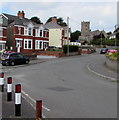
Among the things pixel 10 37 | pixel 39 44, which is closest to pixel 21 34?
pixel 10 37

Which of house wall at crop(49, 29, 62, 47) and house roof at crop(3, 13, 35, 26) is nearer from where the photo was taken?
house roof at crop(3, 13, 35, 26)

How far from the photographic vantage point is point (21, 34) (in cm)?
5347

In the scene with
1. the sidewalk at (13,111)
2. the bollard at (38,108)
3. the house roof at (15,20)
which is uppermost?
the house roof at (15,20)

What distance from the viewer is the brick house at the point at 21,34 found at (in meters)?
52.2

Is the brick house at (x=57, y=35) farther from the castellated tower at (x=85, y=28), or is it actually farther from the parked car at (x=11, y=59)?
the castellated tower at (x=85, y=28)

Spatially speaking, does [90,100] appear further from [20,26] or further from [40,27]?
[40,27]

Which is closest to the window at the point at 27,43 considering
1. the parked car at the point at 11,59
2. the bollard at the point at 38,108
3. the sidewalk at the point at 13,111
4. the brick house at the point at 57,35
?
the brick house at the point at 57,35

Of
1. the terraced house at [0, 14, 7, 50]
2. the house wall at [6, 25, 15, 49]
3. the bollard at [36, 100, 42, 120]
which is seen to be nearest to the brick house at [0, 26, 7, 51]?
the terraced house at [0, 14, 7, 50]

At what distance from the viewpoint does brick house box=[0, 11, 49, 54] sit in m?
52.2

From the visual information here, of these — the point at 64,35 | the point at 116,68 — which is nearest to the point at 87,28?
the point at 64,35

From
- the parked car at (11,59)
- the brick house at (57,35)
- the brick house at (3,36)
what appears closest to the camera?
the parked car at (11,59)

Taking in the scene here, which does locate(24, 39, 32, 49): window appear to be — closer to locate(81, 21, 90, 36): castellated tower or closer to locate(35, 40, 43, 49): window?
locate(35, 40, 43, 49): window

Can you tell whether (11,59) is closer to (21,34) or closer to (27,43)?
(21,34)

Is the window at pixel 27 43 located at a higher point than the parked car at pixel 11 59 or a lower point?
higher
